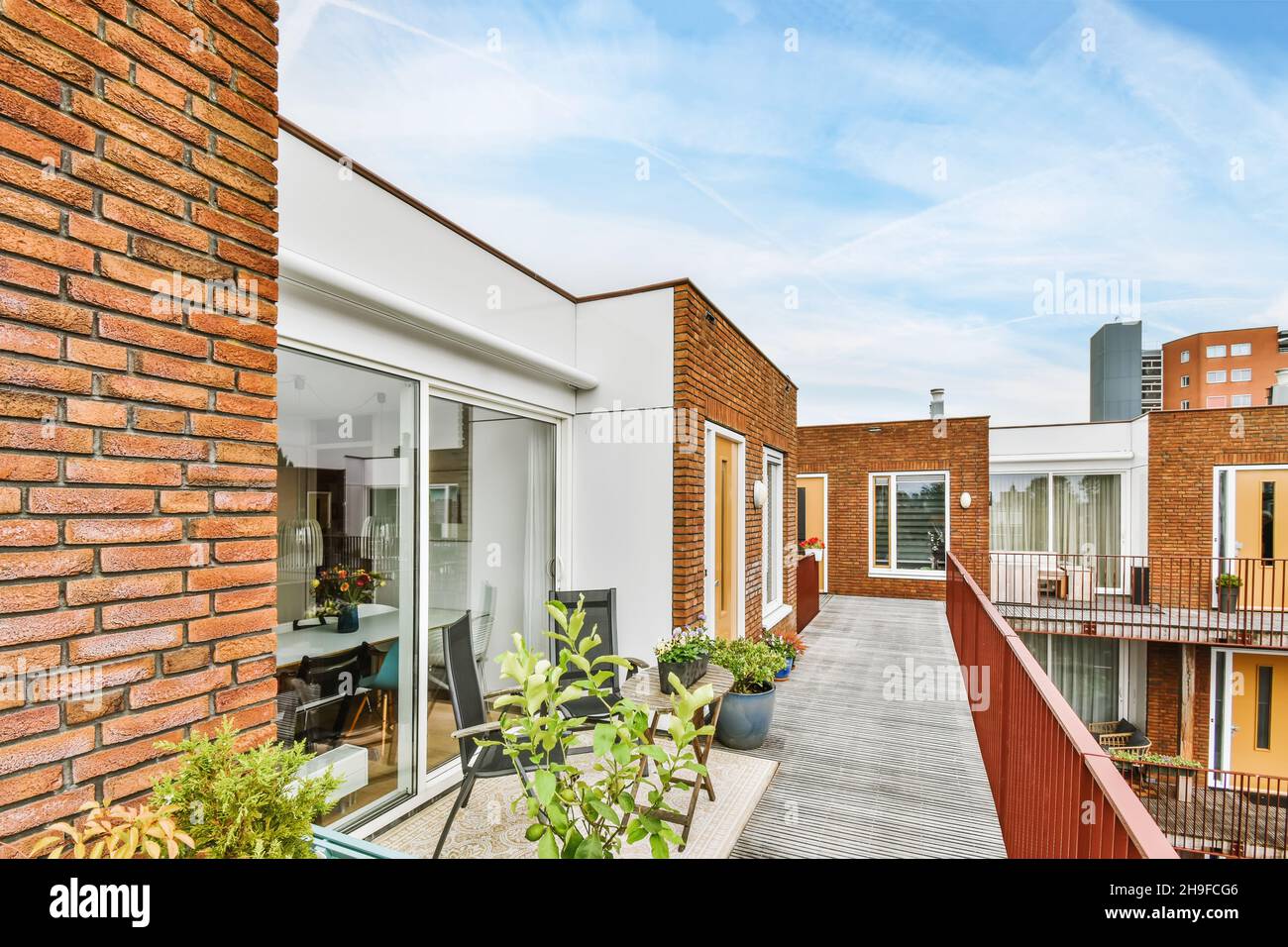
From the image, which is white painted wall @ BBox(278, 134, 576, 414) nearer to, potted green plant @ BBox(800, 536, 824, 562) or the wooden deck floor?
the wooden deck floor

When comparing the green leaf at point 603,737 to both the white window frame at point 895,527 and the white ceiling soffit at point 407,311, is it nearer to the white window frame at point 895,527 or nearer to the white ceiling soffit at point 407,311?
the white ceiling soffit at point 407,311

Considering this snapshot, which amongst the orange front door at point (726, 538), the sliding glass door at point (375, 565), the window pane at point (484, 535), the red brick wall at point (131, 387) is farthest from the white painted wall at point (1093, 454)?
the red brick wall at point (131, 387)

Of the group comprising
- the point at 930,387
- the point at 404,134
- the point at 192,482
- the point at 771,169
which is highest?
the point at 771,169

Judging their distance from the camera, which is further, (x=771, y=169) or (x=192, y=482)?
(x=771, y=169)

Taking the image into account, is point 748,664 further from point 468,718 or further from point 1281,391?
point 1281,391

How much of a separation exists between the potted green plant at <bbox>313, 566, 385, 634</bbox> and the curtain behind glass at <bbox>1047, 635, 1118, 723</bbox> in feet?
36.8

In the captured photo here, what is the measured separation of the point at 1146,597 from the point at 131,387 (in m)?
13.6

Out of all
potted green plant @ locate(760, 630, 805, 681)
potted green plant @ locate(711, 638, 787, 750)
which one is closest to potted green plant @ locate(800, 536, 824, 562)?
potted green plant @ locate(760, 630, 805, 681)

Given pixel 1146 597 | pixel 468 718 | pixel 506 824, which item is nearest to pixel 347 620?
pixel 468 718

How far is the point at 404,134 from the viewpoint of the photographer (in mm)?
4664

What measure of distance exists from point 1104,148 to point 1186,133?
903 millimetres

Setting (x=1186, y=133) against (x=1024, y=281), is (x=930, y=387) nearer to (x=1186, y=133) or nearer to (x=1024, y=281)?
(x=1024, y=281)

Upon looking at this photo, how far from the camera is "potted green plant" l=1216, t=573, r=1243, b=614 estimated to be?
9.06 m
